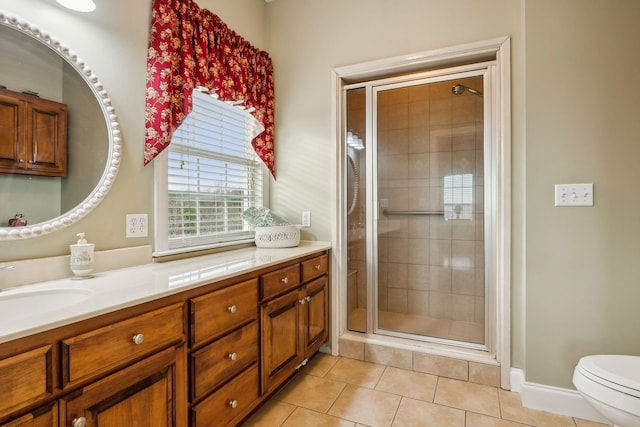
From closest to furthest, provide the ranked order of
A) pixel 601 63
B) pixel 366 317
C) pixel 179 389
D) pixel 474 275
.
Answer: pixel 179 389 < pixel 601 63 < pixel 474 275 < pixel 366 317

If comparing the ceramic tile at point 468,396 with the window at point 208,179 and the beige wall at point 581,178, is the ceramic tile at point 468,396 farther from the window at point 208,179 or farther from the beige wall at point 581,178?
the window at point 208,179

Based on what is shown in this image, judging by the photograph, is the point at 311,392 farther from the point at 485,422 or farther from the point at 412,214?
the point at 412,214

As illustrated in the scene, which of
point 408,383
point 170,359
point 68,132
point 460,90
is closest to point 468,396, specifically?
point 408,383

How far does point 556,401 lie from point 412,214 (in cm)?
137

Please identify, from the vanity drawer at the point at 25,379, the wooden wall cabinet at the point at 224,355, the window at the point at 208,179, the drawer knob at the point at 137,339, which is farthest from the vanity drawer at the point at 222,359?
the window at the point at 208,179

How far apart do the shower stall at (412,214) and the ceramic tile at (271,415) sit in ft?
2.83

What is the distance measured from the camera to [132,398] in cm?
106

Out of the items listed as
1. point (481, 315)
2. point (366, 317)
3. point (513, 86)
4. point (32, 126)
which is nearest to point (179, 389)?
point (32, 126)

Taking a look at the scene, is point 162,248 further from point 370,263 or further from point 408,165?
point 408,165

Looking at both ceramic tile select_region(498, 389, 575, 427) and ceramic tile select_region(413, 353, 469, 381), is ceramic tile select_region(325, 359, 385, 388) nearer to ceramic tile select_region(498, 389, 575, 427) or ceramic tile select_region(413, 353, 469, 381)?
ceramic tile select_region(413, 353, 469, 381)

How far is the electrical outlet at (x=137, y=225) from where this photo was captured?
166 cm

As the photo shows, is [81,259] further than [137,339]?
Yes

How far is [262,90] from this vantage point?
2535mm

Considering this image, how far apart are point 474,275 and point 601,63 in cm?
142
